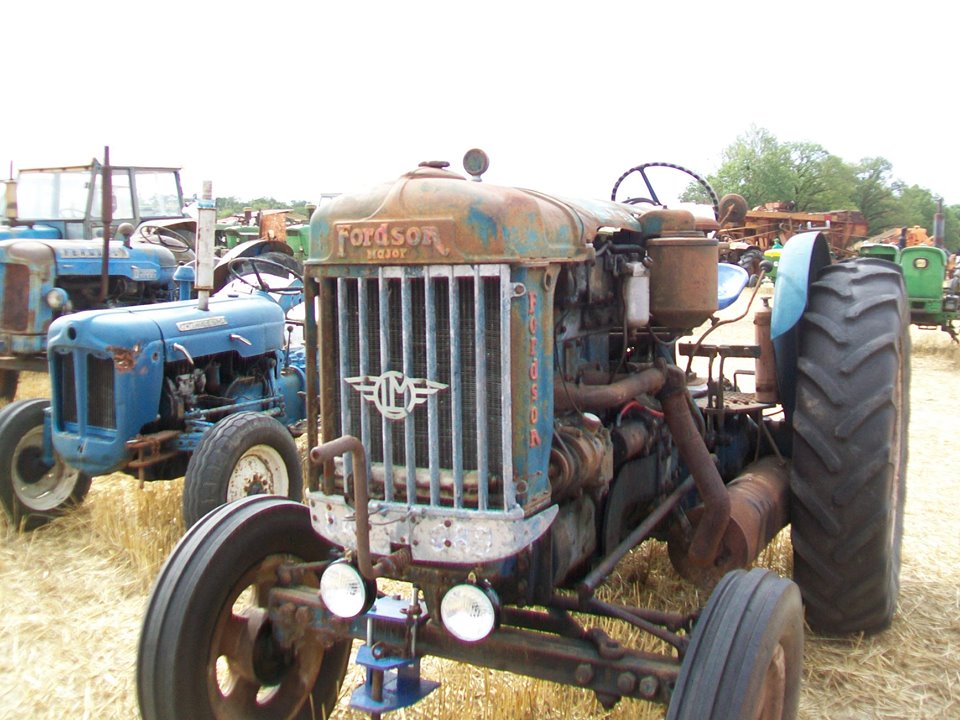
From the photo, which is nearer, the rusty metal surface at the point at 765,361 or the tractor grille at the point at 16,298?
the rusty metal surface at the point at 765,361

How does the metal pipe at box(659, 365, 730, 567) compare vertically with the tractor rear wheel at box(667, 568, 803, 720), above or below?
above

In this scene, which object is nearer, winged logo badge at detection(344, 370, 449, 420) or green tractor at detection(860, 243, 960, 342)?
winged logo badge at detection(344, 370, 449, 420)

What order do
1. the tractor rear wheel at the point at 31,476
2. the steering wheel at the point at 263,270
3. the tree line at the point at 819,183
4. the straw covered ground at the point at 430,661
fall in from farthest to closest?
the tree line at the point at 819,183 < the steering wheel at the point at 263,270 < the tractor rear wheel at the point at 31,476 < the straw covered ground at the point at 430,661

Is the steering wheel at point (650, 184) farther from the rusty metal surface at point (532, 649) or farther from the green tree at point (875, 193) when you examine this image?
the green tree at point (875, 193)

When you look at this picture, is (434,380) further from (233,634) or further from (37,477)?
(37,477)

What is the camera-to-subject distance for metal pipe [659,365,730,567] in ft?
9.90

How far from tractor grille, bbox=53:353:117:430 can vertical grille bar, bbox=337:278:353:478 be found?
2634mm

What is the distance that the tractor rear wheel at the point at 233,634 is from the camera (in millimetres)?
2414

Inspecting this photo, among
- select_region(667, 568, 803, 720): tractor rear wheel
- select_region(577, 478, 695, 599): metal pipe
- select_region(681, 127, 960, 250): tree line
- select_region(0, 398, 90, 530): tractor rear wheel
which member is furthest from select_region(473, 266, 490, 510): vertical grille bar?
select_region(681, 127, 960, 250): tree line

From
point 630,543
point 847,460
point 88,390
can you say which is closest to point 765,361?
point 847,460

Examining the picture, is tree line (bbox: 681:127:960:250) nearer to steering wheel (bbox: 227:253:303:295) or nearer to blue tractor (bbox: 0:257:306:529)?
steering wheel (bbox: 227:253:303:295)

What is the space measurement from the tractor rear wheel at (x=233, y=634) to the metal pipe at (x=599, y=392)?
35.5 inches

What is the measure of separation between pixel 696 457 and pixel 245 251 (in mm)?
8773

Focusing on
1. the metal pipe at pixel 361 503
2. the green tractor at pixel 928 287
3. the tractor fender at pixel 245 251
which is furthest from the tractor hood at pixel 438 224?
the green tractor at pixel 928 287
